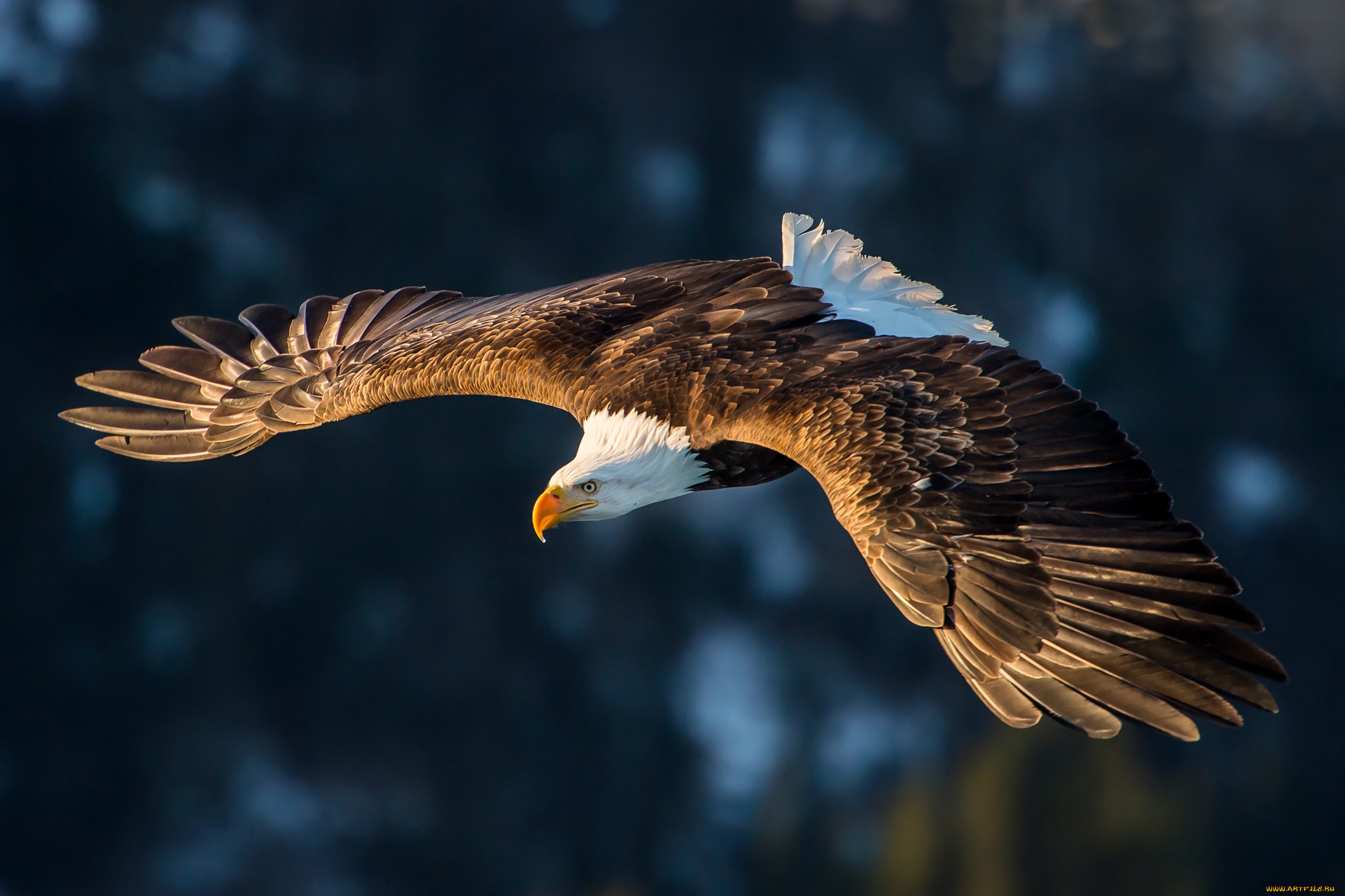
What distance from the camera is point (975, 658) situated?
17.5 feet

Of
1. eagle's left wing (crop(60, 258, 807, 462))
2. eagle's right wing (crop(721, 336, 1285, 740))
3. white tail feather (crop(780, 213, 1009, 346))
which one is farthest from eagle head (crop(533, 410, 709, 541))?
white tail feather (crop(780, 213, 1009, 346))

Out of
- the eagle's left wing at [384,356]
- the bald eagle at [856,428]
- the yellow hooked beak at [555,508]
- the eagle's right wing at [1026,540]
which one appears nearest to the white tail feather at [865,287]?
the bald eagle at [856,428]

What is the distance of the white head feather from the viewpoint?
6.69m

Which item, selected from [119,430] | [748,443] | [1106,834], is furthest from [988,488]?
[1106,834]

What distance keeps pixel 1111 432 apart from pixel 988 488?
1.99ft

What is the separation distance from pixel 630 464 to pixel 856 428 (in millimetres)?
1389

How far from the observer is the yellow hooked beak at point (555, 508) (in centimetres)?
690

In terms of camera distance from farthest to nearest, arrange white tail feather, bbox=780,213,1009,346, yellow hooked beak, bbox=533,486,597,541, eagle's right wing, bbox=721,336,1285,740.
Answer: white tail feather, bbox=780,213,1009,346
yellow hooked beak, bbox=533,486,597,541
eagle's right wing, bbox=721,336,1285,740

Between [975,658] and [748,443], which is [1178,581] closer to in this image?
[975,658]

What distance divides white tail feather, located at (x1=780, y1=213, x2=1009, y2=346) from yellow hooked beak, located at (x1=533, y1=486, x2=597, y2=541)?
6.08 feet

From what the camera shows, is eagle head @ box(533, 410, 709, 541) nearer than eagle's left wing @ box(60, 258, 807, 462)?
Yes

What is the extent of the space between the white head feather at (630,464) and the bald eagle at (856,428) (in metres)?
0.01

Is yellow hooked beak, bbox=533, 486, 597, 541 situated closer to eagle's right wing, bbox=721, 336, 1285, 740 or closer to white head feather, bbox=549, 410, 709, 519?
white head feather, bbox=549, 410, 709, 519

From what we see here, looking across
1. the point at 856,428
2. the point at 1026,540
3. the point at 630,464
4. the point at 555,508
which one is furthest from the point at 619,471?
the point at 1026,540
